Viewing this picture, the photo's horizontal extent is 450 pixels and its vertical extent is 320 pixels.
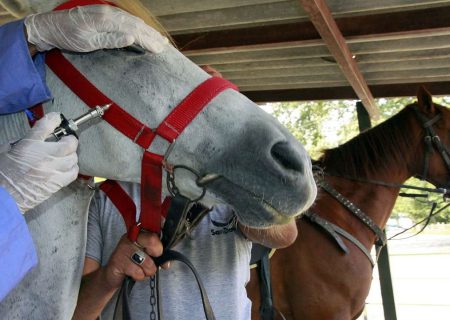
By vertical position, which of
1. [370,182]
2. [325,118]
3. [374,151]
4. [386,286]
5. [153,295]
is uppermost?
[325,118]

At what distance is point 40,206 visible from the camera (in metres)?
1.05

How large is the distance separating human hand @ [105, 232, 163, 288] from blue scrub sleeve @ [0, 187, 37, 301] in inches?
12.5

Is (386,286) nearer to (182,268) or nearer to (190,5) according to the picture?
(190,5)

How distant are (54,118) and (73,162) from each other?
107 mm

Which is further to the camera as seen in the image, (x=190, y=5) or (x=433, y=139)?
(x=433, y=139)

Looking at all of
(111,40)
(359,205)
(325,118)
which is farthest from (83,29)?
(325,118)

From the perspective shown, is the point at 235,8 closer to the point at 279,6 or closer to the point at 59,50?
the point at 279,6

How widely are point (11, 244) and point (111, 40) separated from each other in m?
0.50

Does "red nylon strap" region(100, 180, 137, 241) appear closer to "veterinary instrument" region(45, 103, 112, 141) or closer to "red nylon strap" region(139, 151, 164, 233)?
"red nylon strap" region(139, 151, 164, 233)

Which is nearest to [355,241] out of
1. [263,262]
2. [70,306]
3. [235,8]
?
[263,262]

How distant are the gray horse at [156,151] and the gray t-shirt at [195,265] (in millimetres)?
304

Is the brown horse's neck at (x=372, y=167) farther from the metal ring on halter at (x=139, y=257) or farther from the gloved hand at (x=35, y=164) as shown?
the gloved hand at (x=35, y=164)

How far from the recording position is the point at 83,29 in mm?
968

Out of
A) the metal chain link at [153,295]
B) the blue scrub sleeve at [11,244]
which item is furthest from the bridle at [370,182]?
the blue scrub sleeve at [11,244]
